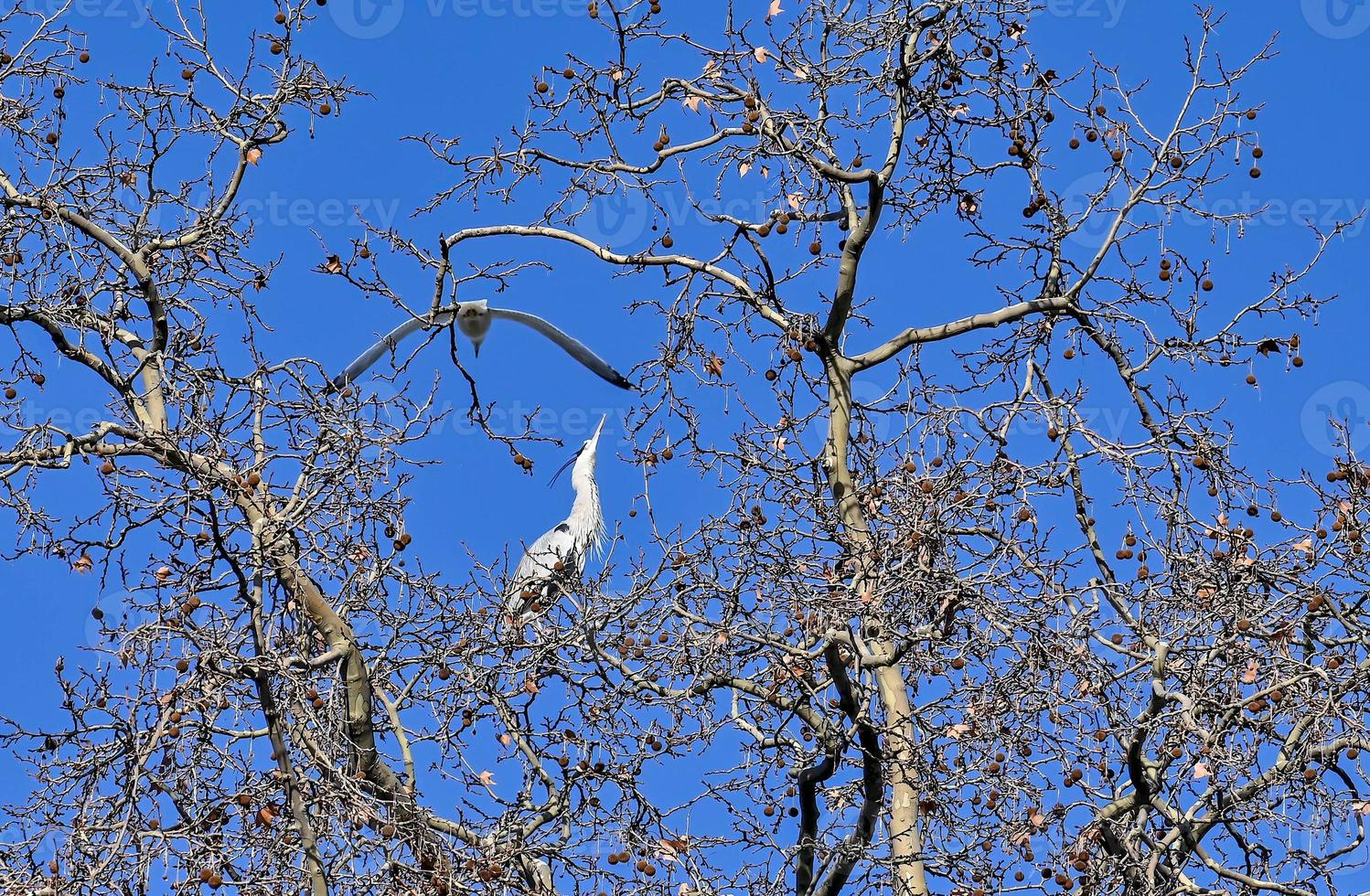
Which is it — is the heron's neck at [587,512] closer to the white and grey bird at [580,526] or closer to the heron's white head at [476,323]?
the white and grey bird at [580,526]

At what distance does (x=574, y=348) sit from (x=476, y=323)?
651mm

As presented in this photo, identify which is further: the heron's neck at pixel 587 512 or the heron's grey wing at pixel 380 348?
the heron's neck at pixel 587 512

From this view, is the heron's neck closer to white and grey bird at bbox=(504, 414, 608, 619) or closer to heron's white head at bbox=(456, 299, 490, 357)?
white and grey bird at bbox=(504, 414, 608, 619)

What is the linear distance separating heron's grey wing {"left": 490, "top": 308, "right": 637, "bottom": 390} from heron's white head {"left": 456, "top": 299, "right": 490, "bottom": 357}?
0.24ft

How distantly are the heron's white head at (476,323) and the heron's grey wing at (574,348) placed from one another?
72mm

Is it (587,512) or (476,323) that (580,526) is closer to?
(587,512)

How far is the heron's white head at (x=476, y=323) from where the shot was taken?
1152 cm

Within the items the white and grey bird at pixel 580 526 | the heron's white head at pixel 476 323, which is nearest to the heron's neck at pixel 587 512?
the white and grey bird at pixel 580 526

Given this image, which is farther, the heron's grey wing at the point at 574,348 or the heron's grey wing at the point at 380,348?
the heron's grey wing at the point at 574,348

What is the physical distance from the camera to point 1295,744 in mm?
7004

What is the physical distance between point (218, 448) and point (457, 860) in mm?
1801

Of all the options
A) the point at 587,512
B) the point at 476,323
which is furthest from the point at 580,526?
the point at 476,323

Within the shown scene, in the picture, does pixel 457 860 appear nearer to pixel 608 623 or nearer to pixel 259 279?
pixel 608 623

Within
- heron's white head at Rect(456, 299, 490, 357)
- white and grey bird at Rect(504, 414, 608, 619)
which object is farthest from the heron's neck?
heron's white head at Rect(456, 299, 490, 357)
